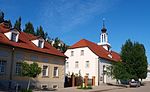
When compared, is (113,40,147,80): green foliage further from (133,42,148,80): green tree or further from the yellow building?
the yellow building

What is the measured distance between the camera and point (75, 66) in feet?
175

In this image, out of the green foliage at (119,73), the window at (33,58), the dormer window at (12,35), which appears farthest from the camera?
the green foliage at (119,73)

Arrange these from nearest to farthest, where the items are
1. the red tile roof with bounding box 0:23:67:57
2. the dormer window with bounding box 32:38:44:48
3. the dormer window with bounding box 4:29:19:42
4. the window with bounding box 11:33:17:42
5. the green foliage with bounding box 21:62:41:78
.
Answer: the green foliage with bounding box 21:62:41:78
the red tile roof with bounding box 0:23:67:57
the dormer window with bounding box 4:29:19:42
the window with bounding box 11:33:17:42
the dormer window with bounding box 32:38:44:48

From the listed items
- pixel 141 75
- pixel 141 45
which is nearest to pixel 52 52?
pixel 141 75

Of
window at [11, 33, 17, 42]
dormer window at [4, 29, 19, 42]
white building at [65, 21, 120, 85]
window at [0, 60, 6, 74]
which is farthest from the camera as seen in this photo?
white building at [65, 21, 120, 85]

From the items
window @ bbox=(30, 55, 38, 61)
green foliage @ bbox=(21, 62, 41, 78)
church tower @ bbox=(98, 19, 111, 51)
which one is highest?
church tower @ bbox=(98, 19, 111, 51)

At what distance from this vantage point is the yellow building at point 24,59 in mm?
27578

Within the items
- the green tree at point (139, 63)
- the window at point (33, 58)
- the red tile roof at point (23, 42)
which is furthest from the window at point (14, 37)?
the green tree at point (139, 63)

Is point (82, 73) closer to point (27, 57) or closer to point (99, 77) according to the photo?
point (99, 77)

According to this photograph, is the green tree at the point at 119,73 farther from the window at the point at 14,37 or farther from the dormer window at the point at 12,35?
the window at the point at 14,37

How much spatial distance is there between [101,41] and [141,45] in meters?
10.6

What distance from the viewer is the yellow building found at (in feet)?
90.5

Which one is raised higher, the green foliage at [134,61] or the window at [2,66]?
the green foliage at [134,61]

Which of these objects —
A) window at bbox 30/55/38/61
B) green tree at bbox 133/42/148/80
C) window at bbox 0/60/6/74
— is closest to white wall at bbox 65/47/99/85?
green tree at bbox 133/42/148/80
